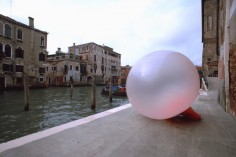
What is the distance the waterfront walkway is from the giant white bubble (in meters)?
0.41

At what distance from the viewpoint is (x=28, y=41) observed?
2406cm

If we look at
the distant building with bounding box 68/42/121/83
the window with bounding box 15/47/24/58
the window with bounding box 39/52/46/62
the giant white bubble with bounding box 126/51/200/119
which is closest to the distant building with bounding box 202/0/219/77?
the giant white bubble with bounding box 126/51/200/119

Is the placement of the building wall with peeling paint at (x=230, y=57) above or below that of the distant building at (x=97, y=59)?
Answer: below

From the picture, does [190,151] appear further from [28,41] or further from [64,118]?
[28,41]

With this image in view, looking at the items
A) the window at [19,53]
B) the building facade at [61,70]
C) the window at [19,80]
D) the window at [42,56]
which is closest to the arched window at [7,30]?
the window at [19,53]

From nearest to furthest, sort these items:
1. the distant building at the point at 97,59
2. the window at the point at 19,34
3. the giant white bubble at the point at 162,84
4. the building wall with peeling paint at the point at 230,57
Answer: the giant white bubble at the point at 162,84, the building wall with peeling paint at the point at 230,57, the window at the point at 19,34, the distant building at the point at 97,59

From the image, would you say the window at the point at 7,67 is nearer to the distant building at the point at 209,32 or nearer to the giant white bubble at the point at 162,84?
the giant white bubble at the point at 162,84

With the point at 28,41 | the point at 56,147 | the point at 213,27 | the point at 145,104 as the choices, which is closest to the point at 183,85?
the point at 145,104

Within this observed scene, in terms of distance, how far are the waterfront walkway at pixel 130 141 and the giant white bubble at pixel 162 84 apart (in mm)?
407

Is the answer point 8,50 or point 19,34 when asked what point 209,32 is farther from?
point 8,50

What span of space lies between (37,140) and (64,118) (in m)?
6.45

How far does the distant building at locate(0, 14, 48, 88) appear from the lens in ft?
68.2

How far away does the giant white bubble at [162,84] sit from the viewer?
2.33 m

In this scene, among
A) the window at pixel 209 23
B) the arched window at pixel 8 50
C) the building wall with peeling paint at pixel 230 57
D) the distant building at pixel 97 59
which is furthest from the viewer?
the distant building at pixel 97 59
